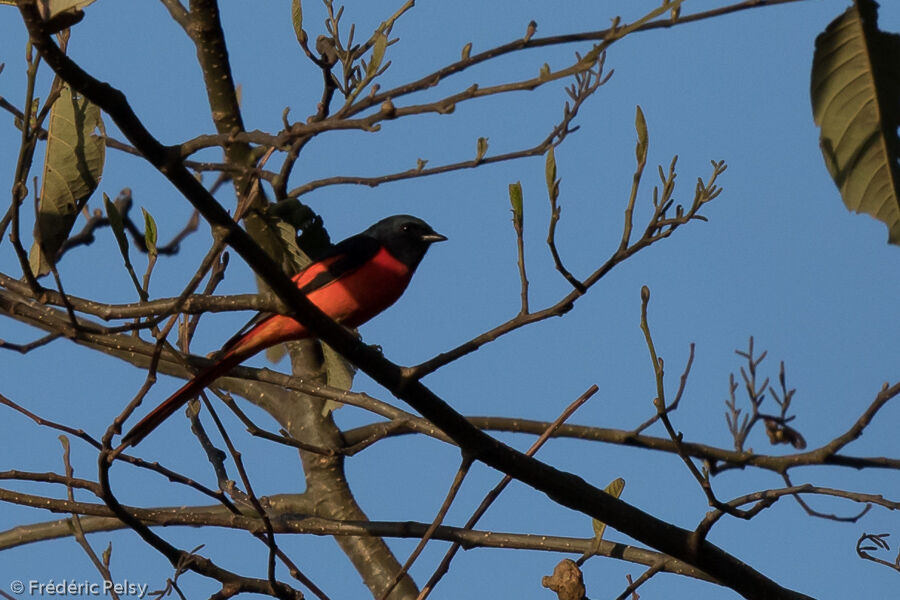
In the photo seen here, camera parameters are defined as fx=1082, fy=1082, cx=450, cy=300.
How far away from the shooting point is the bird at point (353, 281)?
4.15 metres

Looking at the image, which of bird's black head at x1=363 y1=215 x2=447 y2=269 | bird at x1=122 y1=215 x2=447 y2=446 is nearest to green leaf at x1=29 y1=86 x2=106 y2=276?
bird at x1=122 y1=215 x2=447 y2=446

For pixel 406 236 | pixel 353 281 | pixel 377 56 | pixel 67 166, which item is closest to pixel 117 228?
pixel 67 166

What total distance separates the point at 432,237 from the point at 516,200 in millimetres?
2879

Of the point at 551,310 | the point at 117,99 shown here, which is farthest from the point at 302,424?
the point at 117,99

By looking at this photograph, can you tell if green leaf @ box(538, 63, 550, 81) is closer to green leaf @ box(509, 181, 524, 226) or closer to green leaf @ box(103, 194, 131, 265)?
green leaf @ box(509, 181, 524, 226)

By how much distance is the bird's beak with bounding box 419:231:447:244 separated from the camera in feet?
18.0

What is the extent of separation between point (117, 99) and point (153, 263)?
29.4 inches

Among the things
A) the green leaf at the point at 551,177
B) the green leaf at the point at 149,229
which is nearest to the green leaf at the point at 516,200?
the green leaf at the point at 551,177

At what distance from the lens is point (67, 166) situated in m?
2.94

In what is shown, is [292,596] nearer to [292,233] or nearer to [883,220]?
[292,233]

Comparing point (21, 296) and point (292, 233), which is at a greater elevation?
point (292, 233)

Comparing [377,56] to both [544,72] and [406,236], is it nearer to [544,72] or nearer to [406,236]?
[544,72]

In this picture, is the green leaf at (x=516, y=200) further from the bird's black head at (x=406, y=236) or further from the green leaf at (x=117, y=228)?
the bird's black head at (x=406, y=236)

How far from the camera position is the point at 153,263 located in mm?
2703
